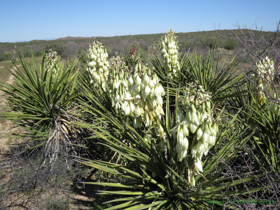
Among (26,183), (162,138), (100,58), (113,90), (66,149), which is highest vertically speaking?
(100,58)

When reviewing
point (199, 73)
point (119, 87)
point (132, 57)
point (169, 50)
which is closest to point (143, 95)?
point (119, 87)

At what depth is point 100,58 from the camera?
3.26 m

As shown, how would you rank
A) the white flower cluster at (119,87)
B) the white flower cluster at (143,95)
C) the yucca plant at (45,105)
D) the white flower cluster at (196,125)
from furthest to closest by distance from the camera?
the yucca plant at (45,105), the white flower cluster at (119,87), the white flower cluster at (143,95), the white flower cluster at (196,125)

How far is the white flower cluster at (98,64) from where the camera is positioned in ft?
10.5

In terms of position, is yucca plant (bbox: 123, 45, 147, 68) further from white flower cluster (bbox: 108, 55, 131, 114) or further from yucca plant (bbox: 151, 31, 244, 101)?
white flower cluster (bbox: 108, 55, 131, 114)

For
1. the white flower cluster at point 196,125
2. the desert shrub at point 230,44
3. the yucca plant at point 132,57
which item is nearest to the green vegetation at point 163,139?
the white flower cluster at point 196,125

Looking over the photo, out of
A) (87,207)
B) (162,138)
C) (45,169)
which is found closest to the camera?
(162,138)

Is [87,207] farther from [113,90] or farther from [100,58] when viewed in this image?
[100,58]

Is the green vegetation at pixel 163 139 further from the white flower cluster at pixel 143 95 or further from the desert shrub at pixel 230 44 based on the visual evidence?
the desert shrub at pixel 230 44

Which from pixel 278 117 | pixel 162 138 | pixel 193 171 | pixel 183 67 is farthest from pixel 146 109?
pixel 183 67

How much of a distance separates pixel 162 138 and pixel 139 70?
0.62m

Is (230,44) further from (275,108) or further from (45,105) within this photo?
(45,105)

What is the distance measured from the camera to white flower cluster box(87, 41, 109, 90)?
10.5ft

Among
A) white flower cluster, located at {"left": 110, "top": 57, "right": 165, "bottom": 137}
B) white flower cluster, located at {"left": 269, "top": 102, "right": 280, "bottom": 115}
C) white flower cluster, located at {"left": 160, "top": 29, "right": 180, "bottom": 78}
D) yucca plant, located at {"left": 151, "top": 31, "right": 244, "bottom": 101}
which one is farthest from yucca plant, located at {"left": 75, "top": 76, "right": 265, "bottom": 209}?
white flower cluster, located at {"left": 160, "top": 29, "right": 180, "bottom": 78}
